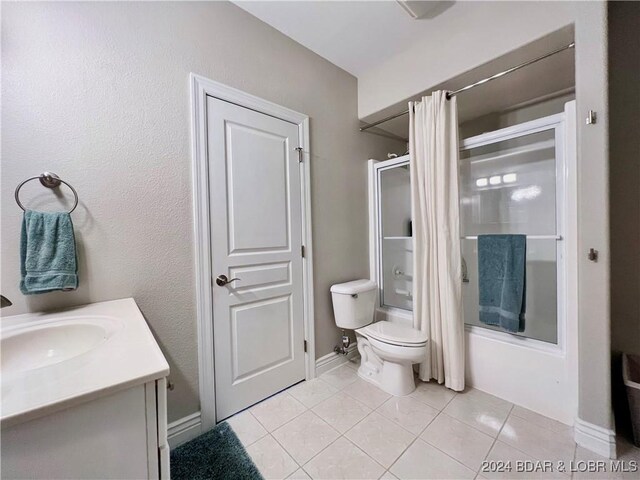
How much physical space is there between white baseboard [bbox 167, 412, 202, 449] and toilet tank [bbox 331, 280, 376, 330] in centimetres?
111

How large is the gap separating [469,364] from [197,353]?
72.0 inches

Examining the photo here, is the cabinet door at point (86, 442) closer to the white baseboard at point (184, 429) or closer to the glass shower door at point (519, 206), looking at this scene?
the white baseboard at point (184, 429)

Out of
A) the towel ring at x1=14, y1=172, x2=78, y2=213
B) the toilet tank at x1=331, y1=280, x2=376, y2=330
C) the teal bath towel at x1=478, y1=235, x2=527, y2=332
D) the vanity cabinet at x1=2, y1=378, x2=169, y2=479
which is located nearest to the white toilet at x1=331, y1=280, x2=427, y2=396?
the toilet tank at x1=331, y1=280, x2=376, y2=330

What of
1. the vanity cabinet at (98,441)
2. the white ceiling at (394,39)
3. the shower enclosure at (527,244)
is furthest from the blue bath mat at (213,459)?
the white ceiling at (394,39)

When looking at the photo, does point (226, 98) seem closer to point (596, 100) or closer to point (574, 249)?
point (596, 100)

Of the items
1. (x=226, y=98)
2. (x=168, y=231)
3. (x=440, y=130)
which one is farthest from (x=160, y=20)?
(x=440, y=130)

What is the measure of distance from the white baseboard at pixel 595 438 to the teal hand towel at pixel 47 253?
8.15ft

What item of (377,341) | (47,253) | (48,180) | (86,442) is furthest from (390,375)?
(48,180)

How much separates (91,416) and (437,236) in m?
1.87

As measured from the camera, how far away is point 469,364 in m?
1.78

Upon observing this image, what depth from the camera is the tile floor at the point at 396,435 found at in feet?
3.88

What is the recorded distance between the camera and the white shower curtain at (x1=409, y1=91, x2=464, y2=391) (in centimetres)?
171

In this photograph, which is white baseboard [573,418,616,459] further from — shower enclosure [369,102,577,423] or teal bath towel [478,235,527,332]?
teal bath towel [478,235,527,332]

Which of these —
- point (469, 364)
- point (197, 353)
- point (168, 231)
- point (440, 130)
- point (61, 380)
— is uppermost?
point (440, 130)
